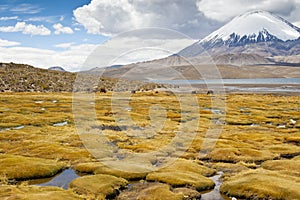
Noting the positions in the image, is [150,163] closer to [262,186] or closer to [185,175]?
[185,175]

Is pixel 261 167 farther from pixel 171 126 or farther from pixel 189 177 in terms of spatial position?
pixel 171 126

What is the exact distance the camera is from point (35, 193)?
21.7m

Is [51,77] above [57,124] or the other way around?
above

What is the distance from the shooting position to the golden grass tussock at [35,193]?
67.1ft

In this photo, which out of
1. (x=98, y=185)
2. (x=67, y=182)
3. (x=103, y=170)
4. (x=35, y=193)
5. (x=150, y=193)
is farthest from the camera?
(x=103, y=170)

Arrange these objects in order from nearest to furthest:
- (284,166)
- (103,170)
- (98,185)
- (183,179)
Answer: (98,185)
(183,179)
(103,170)
(284,166)

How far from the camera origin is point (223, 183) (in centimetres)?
2623

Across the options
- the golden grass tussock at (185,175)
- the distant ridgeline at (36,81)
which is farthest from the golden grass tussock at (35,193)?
the distant ridgeline at (36,81)

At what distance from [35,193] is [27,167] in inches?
269

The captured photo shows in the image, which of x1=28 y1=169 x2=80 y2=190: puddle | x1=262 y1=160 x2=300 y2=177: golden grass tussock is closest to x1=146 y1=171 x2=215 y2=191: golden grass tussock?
x1=28 y1=169 x2=80 y2=190: puddle

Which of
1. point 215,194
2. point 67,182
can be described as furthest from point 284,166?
point 67,182

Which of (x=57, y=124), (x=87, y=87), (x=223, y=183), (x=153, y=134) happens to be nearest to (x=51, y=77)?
(x=87, y=87)

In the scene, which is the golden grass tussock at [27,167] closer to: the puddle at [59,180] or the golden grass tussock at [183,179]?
the puddle at [59,180]

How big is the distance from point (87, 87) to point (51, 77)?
1944cm
